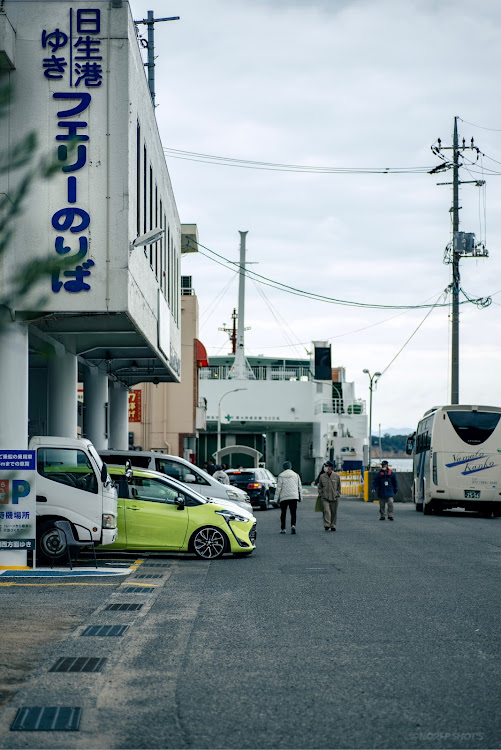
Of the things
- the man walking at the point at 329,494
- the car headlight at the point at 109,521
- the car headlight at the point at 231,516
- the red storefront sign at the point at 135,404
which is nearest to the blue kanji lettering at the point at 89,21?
the car headlight at the point at 109,521

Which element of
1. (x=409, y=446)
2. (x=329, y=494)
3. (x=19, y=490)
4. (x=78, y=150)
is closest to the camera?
(x=19, y=490)

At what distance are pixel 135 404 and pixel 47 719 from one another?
1801 inches

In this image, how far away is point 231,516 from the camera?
17375 millimetres

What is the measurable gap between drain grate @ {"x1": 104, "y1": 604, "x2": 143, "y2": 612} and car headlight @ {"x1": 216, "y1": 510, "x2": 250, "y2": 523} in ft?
18.1

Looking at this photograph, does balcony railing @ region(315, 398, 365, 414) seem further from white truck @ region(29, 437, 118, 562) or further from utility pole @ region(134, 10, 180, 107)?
white truck @ region(29, 437, 118, 562)

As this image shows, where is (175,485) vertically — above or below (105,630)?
above

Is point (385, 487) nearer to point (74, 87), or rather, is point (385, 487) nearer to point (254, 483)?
point (254, 483)

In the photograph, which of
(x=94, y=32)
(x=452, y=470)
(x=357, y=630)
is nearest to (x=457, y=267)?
(x=452, y=470)

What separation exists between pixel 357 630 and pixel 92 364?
19.1m

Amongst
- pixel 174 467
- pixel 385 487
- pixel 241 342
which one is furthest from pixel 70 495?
pixel 241 342

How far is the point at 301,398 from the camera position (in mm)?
83438

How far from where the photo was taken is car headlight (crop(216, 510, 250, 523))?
56.7 feet

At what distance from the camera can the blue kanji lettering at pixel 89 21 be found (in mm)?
16875

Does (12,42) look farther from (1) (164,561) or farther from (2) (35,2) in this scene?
(1) (164,561)
